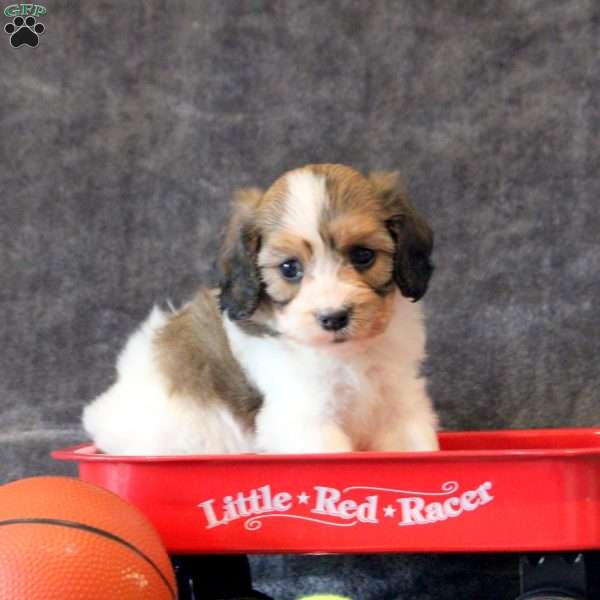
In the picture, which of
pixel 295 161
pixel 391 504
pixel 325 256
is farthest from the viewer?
pixel 295 161

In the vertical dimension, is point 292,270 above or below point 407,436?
above

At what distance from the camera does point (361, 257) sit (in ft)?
8.00

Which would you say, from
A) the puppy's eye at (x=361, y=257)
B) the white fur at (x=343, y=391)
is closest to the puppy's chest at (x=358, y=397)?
the white fur at (x=343, y=391)

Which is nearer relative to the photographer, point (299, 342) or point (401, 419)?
point (299, 342)

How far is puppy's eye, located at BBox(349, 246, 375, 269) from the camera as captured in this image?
7.94 feet

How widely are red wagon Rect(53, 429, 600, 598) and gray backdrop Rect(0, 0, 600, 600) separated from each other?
3.84ft

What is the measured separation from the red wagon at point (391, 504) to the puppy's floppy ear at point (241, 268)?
1.57 feet

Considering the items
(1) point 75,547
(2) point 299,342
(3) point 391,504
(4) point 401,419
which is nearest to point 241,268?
(2) point 299,342

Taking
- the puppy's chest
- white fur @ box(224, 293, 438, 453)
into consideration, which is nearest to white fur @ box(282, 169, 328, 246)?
white fur @ box(224, 293, 438, 453)

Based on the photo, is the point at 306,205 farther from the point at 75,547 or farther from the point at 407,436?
the point at 75,547

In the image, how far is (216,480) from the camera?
227cm

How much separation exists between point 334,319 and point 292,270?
23 centimetres

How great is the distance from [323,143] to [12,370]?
1.49m

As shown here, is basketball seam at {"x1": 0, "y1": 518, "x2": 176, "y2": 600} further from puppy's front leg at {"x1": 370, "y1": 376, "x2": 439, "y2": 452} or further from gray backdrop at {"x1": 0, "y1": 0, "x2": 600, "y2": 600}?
gray backdrop at {"x1": 0, "y1": 0, "x2": 600, "y2": 600}
